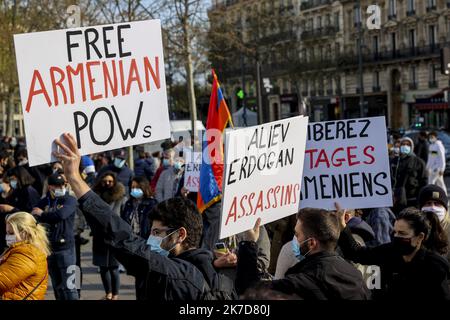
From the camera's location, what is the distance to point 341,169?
5953mm

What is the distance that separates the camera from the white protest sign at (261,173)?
172 inches

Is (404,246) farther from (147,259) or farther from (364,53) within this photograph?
(364,53)

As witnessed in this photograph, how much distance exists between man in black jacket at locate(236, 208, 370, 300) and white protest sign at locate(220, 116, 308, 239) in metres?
0.37

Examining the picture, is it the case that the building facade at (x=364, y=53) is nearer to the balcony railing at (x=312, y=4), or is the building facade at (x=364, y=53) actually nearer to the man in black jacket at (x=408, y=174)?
the balcony railing at (x=312, y=4)

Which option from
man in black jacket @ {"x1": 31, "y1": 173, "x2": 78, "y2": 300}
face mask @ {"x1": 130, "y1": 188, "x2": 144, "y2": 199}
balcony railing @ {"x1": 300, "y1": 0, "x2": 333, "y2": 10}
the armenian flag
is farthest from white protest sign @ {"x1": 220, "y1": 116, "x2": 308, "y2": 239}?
balcony railing @ {"x1": 300, "y1": 0, "x2": 333, "y2": 10}

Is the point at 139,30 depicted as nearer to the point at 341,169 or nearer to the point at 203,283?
the point at 203,283

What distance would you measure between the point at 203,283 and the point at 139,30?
1730 mm

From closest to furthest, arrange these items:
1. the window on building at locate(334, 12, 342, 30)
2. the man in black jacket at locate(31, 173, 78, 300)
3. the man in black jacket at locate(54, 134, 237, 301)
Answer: the man in black jacket at locate(54, 134, 237, 301) → the man in black jacket at locate(31, 173, 78, 300) → the window on building at locate(334, 12, 342, 30)

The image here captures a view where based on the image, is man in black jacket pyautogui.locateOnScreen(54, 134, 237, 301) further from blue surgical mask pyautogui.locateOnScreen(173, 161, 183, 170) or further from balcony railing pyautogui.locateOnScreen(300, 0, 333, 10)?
balcony railing pyautogui.locateOnScreen(300, 0, 333, 10)

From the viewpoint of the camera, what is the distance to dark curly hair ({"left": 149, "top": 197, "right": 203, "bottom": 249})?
12.9 ft

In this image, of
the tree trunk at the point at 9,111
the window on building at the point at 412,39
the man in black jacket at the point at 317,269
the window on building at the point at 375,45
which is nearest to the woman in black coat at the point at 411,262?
the man in black jacket at the point at 317,269

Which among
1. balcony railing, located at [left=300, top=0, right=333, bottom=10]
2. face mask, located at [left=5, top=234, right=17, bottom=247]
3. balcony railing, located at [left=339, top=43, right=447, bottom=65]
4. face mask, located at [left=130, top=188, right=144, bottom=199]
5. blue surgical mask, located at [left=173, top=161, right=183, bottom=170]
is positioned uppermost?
balcony railing, located at [left=300, top=0, right=333, bottom=10]

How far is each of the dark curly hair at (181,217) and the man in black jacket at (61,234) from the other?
12.6ft

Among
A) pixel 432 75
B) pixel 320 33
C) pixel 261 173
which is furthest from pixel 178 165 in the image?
pixel 320 33
